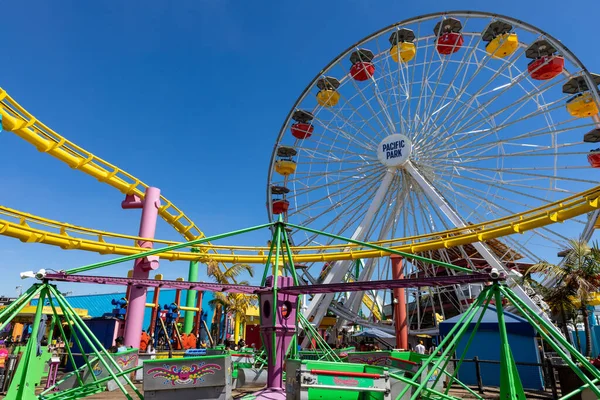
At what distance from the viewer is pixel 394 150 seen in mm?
20750

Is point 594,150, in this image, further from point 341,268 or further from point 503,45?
point 341,268

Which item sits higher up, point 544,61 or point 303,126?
point 303,126

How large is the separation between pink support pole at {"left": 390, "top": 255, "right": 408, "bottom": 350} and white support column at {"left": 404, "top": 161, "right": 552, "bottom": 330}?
301 cm

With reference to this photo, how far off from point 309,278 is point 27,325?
854 inches

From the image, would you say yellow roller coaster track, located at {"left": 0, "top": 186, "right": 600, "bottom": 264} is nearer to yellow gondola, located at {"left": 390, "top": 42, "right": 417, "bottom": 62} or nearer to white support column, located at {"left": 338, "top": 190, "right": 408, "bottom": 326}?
white support column, located at {"left": 338, "top": 190, "right": 408, "bottom": 326}

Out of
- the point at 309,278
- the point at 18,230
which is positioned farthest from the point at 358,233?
the point at 18,230

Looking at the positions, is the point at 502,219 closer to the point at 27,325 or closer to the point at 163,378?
the point at 163,378

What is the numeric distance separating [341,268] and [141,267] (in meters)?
8.56

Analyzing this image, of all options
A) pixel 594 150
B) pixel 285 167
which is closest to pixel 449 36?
pixel 594 150

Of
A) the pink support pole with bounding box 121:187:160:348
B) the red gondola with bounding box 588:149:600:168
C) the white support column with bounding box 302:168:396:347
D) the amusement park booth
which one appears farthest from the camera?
the white support column with bounding box 302:168:396:347

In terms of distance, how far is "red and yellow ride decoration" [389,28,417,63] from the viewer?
20688mm

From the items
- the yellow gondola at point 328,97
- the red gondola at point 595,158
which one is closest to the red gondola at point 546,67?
the red gondola at point 595,158

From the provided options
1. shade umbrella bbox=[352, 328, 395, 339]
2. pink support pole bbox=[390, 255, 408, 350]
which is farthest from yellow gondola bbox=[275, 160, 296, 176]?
shade umbrella bbox=[352, 328, 395, 339]

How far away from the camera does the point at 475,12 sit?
18.7 m
